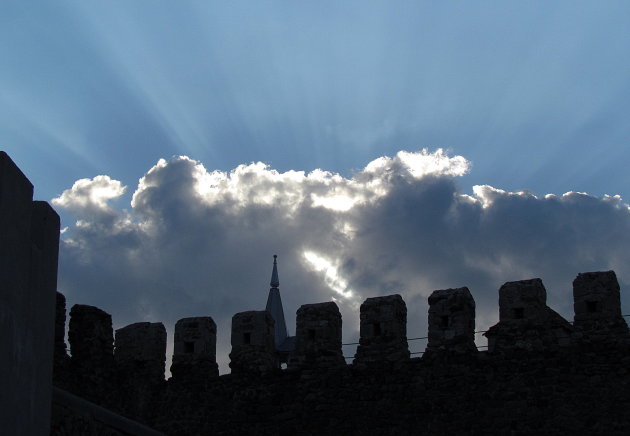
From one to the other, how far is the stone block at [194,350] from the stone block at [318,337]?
3.91 feet

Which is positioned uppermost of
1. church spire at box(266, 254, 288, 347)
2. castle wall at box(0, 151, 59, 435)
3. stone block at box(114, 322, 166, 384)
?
church spire at box(266, 254, 288, 347)

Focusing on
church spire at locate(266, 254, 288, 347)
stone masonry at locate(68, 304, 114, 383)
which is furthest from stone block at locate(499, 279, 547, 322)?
church spire at locate(266, 254, 288, 347)

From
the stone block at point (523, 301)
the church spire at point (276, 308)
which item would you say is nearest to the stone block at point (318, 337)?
the stone block at point (523, 301)

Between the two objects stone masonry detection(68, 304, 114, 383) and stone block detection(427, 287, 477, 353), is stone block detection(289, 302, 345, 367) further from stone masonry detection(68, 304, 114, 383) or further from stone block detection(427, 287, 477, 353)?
stone masonry detection(68, 304, 114, 383)

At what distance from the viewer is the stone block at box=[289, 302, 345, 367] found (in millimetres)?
12297

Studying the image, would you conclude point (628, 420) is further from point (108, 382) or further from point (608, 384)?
point (108, 382)

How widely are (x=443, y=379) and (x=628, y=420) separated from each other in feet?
7.03

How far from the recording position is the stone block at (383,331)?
1191cm

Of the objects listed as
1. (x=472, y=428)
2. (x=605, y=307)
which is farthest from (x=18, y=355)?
(x=605, y=307)

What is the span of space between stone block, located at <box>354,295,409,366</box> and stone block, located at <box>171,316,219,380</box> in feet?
6.88

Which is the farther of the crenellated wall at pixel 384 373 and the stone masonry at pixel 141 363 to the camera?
the stone masonry at pixel 141 363

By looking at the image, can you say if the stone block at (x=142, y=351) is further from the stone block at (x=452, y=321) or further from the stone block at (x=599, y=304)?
the stone block at (x=599, y=304)

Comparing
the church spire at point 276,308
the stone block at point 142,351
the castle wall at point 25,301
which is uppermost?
the church spire at point 276,308

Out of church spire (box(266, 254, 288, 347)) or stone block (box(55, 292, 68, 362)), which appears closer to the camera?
stone block (box(55, 292, 68, 362))
